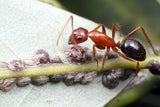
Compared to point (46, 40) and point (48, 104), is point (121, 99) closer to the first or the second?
point (48, 104)

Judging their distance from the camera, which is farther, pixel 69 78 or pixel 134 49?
pixel 134 49

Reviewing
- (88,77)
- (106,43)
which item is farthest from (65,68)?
(106,43)

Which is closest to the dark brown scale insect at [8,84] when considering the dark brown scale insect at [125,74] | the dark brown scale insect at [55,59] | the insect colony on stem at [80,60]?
the insect colony on stem at [80,60]

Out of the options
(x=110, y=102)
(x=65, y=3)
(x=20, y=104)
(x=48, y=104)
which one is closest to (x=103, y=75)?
(x=110, y=102)

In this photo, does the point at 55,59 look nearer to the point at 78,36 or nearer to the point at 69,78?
the point at 69,78

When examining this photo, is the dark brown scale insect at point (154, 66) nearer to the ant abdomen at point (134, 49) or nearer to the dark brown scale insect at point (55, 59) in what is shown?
the ant abdomen at point (134, 49)

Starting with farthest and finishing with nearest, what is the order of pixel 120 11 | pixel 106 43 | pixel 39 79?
1. pixel 120 11
2. pixel 106 43
3. pixel 39 79

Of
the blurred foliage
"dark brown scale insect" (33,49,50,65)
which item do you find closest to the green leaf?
"dark brown scale insect" (33,49,50,65)
